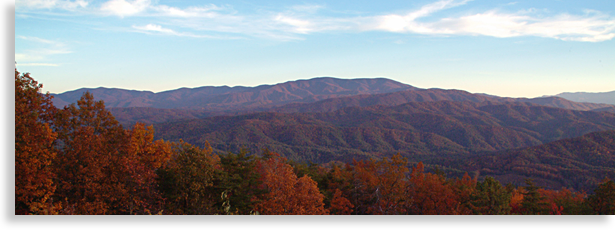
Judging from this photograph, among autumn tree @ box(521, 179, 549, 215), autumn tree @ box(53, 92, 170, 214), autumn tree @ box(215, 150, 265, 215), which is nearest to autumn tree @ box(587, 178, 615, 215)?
autumn tree @ box(521, 179, 549, 215)

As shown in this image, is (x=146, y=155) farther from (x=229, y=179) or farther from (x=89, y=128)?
(x=229, y=179)

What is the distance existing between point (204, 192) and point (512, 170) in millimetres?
202625

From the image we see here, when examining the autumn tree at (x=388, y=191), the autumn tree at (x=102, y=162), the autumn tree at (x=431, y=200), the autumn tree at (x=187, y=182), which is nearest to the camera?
the autumn tree at (x=102, y=162)

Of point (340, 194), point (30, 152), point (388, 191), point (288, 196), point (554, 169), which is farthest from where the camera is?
point (554, 169)

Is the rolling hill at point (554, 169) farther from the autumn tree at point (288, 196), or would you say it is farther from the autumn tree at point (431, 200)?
the autumn tree at point (288, 196)

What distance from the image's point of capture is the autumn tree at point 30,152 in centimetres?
1553

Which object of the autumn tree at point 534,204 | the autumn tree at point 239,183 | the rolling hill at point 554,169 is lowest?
the rolling hill at point 554,169

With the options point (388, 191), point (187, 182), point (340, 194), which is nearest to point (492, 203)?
point (388, 191)

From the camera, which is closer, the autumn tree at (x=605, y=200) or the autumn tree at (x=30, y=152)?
the autumn tree at (x=30, y=152)

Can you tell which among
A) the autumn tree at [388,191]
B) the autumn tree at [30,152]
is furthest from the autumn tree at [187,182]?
the autumn tree at [388,191]

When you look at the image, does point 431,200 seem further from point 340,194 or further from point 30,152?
point 30,152

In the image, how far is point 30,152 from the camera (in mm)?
16344

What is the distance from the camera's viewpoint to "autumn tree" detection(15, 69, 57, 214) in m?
15.5
